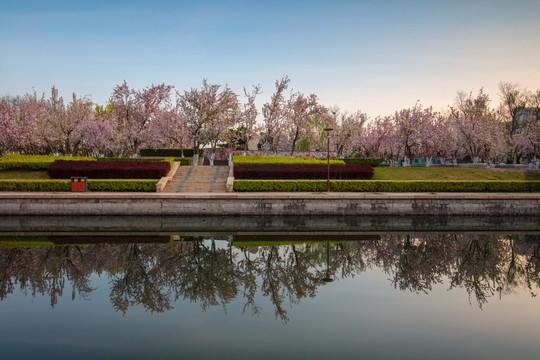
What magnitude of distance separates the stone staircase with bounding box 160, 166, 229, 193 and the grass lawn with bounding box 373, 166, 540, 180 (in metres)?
11.0

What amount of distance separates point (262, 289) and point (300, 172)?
1816 cm

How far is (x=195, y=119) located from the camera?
3819cm

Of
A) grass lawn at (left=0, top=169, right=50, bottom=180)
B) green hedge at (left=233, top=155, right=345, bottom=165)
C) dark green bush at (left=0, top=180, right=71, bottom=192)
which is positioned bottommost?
dark green bush at (left=0, top=180, right=71, bottom=192)

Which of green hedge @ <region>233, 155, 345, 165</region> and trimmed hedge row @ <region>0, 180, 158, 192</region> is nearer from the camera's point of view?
trimmed hedge row @ <region>0, 180, 158, 192</region>

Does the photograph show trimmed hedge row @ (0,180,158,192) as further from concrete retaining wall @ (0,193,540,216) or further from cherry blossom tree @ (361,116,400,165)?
cherry blossom tree @ (361,116,400,165)

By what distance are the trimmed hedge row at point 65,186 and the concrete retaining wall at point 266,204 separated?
224 centimetres

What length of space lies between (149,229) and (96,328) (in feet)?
34.3

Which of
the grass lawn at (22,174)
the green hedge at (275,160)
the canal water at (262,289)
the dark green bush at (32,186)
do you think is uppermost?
the green hedge at (275,160)

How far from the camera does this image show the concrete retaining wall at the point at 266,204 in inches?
846

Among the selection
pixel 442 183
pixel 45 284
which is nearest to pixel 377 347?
pixel 45 284

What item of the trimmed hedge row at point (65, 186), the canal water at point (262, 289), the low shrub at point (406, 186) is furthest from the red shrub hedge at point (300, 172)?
the canal water at point (262, 289)

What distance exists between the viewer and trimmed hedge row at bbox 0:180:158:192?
2403 centimetres

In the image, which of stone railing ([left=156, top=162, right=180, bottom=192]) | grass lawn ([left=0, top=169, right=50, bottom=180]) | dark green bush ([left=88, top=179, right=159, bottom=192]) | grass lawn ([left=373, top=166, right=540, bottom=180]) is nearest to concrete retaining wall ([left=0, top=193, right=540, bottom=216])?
dark green bush ([left=88, top=179, right=159, bottom=192])

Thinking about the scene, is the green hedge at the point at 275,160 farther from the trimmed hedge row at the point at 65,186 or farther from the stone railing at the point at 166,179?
the trimmed hedge row at the point at 65,186
